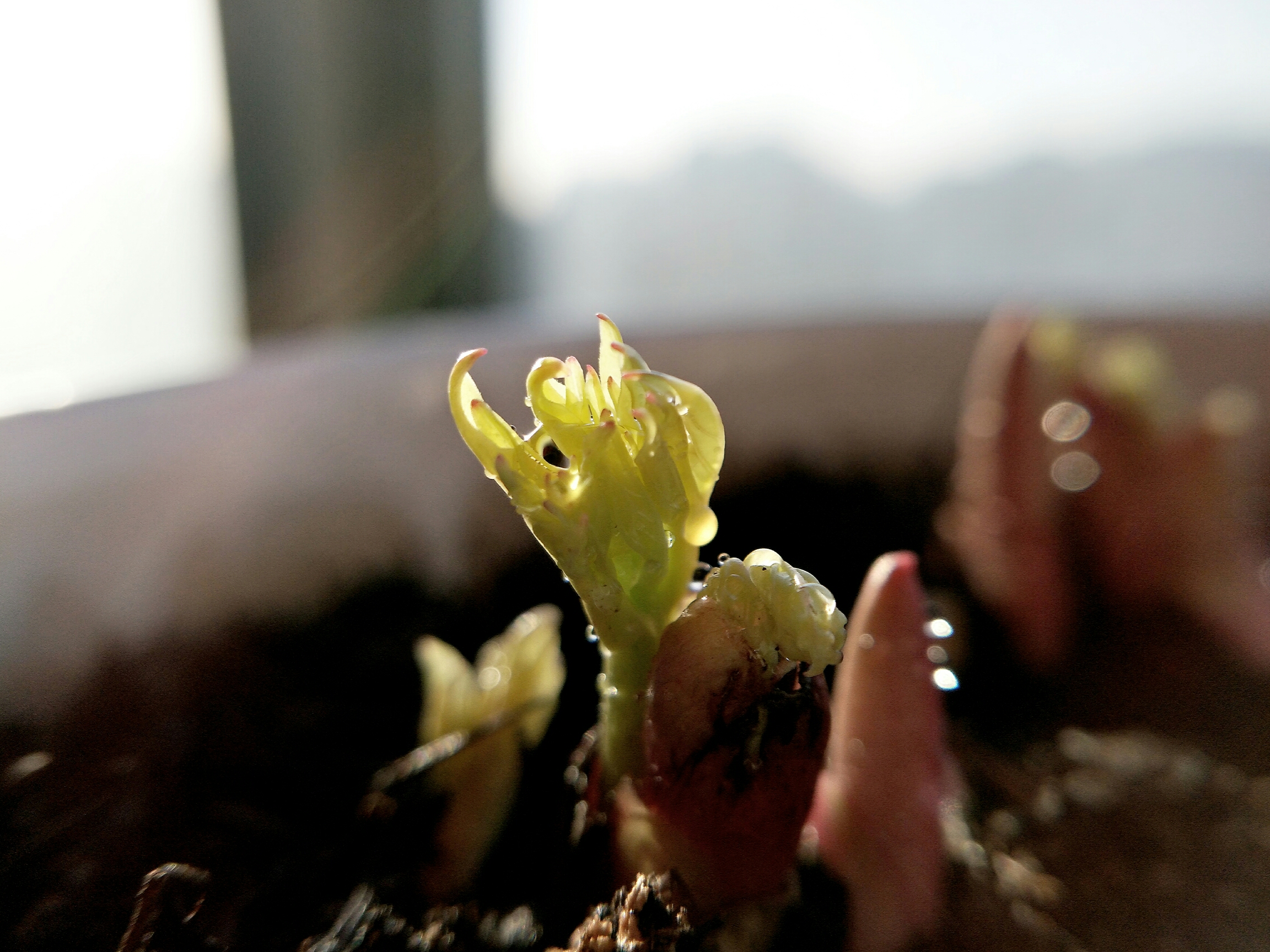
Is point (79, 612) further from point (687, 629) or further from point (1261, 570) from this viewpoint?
point (1261, 570)

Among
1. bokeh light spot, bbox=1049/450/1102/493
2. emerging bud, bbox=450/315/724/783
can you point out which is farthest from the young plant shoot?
bokeh light spot, bbox=1049/450/1102/493

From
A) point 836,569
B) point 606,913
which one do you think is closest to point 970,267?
point 836,569

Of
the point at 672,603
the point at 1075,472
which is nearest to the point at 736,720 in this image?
the point at 672,603

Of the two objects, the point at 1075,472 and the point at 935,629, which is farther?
the point at 1075,472

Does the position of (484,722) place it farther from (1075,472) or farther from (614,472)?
(1075,472)

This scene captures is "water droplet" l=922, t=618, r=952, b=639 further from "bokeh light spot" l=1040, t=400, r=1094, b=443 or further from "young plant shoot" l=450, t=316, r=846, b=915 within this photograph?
"bokeh light spot" l=1040, t=400, r=1094, b=443

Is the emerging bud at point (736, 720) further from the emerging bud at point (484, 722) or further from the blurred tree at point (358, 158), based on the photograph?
the blurred tree at point (358, 158)

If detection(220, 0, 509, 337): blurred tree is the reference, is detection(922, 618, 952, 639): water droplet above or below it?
below

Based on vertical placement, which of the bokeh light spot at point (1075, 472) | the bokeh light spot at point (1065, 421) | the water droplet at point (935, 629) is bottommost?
the bokeh light spot at point (1075, 472)

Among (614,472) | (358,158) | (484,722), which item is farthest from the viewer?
(358,158)

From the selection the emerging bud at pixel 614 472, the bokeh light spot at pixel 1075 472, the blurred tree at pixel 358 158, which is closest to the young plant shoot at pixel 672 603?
the emerging bud at pixel 614 472

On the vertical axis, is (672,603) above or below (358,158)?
below

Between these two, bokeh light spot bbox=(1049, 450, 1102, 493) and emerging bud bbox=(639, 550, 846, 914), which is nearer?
emerging bud bbox=(639, 550, 846, 914)

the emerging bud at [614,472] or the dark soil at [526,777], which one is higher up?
the emerging bud at [614,472]
